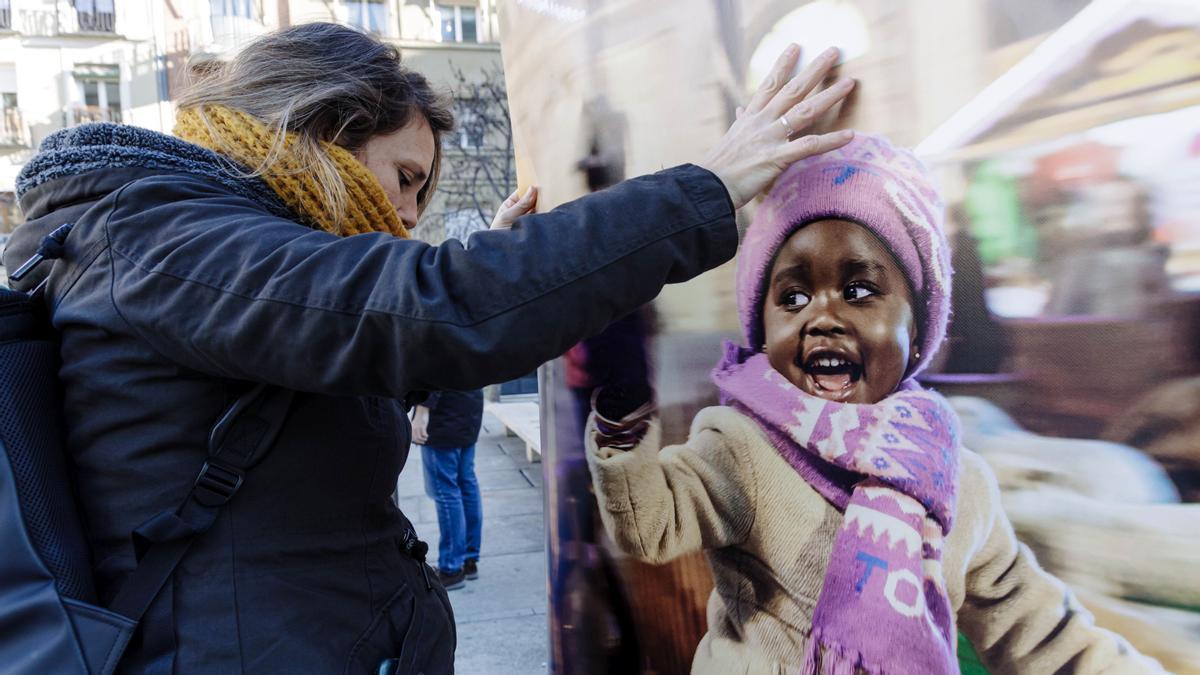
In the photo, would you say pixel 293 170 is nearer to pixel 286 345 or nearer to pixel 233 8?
pixel 286 345

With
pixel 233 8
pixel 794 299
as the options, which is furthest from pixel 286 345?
pixel 233 8

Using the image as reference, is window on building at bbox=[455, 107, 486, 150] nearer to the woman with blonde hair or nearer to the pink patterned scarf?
the woman with blonde hair

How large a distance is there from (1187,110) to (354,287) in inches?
32.6

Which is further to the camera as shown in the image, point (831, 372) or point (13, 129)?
point (13, 129)

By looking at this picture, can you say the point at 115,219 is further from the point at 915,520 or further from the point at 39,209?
the point at 915,520

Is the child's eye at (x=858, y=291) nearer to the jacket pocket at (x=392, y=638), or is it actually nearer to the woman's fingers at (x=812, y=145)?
the woman's fingers at (x=812, y=145)

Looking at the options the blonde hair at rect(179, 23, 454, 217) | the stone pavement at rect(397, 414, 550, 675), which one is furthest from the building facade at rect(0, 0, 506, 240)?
the blonde hair at rect(179, 23, 454, 217)

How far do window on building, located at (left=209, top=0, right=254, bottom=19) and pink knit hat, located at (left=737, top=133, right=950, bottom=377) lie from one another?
68.6ft

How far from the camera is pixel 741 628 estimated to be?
1381 mm

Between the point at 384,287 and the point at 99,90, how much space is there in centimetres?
2390

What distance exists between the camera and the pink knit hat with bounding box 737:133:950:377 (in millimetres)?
1058

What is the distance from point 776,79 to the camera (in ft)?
4.04

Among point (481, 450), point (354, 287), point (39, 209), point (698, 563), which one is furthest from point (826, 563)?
point (481, 450)

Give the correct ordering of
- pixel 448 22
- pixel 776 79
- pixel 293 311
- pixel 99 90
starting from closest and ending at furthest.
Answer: pixel 293 311 → pixel 776 79 → pixel 448 22 → pixel 99 90
